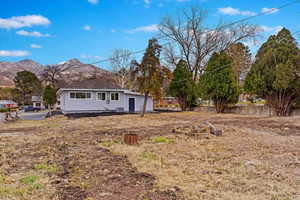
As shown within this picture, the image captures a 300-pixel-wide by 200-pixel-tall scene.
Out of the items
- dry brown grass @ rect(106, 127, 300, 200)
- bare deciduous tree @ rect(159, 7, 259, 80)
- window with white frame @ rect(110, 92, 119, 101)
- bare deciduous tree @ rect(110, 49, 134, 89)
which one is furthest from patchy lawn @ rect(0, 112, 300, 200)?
bare deciduous tree @ rect(110, 49, 134, 89)

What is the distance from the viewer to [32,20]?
2555 centimetres

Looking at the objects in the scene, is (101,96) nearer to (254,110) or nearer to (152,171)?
(254,110)

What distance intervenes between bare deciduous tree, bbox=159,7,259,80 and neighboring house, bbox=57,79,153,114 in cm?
995

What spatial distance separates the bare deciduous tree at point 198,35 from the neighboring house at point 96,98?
9.95 m

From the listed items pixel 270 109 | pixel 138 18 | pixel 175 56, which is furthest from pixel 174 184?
pixel 175 56

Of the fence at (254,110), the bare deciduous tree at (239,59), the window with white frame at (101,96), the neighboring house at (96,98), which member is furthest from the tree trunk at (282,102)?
the window with white frame at (101,96)

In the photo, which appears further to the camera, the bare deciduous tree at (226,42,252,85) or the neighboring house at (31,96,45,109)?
the neighboring house at (31,96,45,109)

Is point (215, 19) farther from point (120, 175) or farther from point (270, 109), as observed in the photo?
point (120, 175)

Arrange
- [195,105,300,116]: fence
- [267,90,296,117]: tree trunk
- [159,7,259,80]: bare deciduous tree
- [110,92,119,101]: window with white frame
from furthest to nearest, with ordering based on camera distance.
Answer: [159,7,259,80]: bare deciduous tree, [110,92,119,101]: window with white frame, [195,105,300,116]: fence, [267,90,296,117]: tree trunk

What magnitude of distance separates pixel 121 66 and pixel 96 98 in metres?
19.0

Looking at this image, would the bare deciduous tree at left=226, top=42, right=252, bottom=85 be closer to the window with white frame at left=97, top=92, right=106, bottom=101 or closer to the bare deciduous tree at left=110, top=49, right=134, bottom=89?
the window with white frame at left=97, top=92, right=106, bottom=101

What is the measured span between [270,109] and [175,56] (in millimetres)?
15850

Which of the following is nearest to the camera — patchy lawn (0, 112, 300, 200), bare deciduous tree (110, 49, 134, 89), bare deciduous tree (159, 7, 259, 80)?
patchy lawn (0, 112, 300, 200)

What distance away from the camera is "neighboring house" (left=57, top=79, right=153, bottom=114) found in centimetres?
Result: 2161
